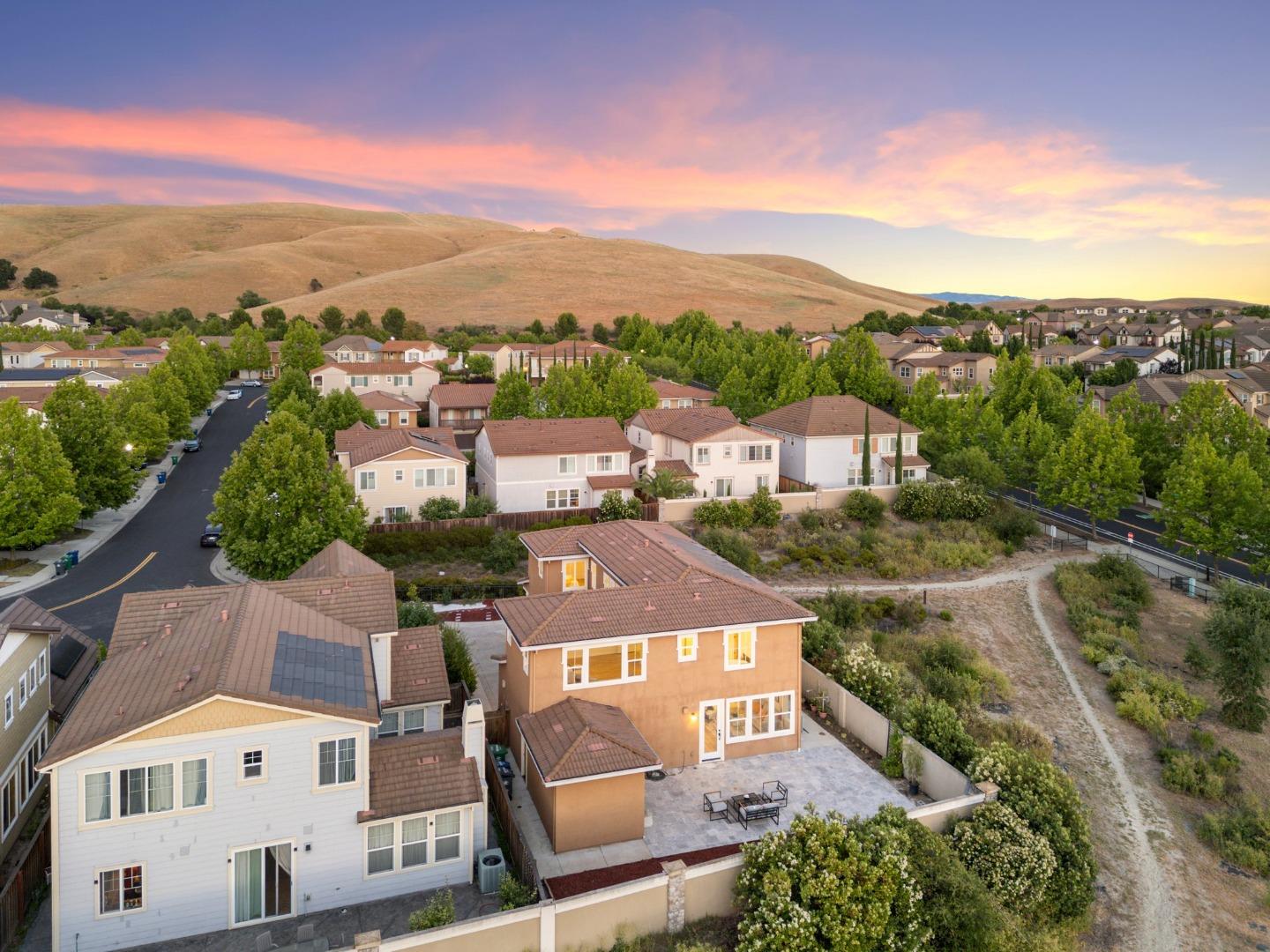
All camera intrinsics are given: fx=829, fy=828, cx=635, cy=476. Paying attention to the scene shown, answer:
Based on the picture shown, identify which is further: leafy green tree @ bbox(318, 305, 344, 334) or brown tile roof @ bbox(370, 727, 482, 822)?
leafy green tree @ bbox(318, 305, 344, 334)

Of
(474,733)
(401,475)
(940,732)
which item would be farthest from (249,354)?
(940,732)

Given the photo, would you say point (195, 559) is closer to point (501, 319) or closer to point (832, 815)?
point (832, 815)

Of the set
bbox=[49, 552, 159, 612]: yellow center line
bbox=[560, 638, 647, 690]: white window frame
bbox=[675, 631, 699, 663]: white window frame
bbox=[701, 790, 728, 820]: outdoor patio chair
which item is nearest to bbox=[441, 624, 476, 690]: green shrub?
bbox=[560, 638, 647, 690]: white window frame

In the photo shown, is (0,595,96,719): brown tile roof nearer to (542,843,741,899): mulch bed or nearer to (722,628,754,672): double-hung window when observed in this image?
(542,843,741,899): mulch bed

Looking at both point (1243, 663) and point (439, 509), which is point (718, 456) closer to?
point (439, 509)

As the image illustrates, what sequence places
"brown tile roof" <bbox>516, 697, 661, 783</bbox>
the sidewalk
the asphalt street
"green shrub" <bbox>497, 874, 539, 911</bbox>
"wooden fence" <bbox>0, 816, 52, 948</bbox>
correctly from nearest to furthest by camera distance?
1. "wooden fence" <bbox>0, 816, 52, 948</bbox>
2. "green shrub" <bbox>497, 874, 539, 911</bbox>
3. "brown tile roof" <bbox>516, 697, 661, 783</bbox>
4. the asphalt street
5. the sidewalk

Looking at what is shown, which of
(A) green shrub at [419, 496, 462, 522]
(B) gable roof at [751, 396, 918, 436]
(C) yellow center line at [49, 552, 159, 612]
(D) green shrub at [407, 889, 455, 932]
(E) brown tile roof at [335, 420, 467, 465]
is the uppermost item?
(B) gable roof at [751, 396, 918, 436]

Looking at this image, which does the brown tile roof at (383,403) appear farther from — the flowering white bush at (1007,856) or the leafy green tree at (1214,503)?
the flowering white bush at (1007,856)

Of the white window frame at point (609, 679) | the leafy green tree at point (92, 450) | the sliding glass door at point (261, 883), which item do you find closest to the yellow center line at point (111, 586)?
the leafy green tree at point (92, 450)
